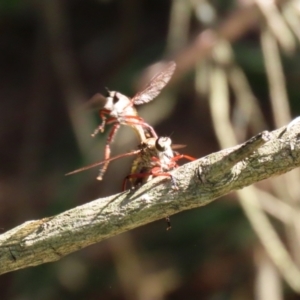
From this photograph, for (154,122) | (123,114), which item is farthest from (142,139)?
(154,122)

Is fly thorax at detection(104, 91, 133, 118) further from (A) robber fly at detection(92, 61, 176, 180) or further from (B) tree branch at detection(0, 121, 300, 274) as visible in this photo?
(B) tree branch at detection(0, 121, 300, 274)

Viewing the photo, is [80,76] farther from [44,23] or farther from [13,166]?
[13,166]

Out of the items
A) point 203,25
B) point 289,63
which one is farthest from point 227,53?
point 289,63

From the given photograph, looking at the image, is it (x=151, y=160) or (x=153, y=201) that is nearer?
(x=153, y=201)

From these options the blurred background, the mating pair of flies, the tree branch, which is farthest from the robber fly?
the blurred background

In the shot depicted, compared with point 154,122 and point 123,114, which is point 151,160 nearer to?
point 123,114

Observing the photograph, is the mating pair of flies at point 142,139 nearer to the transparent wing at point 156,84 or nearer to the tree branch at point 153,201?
the transparent wing at point 156,84

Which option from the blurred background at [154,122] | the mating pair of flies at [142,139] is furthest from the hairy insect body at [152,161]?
the blurred background at [154,122]
